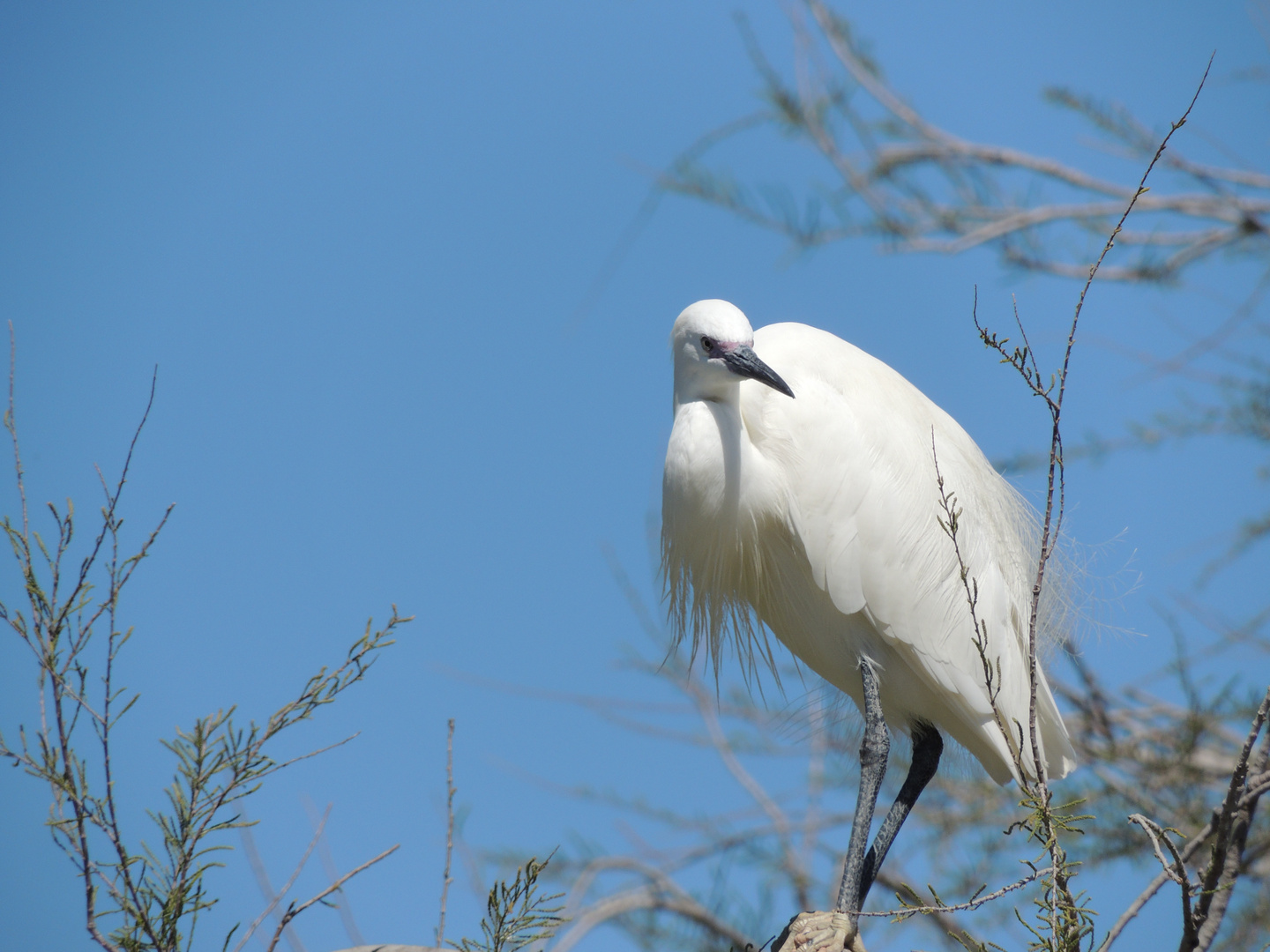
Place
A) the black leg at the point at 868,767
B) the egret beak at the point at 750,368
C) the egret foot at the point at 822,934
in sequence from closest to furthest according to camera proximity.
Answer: the egret foot at the point at 822,934 → the egret beak at the point at 750,368 → the black leg at the point at 868,767

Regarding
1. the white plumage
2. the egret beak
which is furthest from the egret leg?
the egret beak

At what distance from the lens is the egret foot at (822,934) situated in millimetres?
2076

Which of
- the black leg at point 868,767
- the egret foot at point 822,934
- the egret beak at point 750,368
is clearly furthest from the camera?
the black leg at point 868,767

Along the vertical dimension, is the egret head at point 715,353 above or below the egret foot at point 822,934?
above

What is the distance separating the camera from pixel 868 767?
8.07 ft

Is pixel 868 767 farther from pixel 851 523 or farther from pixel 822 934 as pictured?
pixel 851 523

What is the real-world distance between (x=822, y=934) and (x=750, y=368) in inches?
47.9

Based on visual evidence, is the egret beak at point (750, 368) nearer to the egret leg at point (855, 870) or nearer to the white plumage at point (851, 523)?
Result: the white plumage at point (851, 523)

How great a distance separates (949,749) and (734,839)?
4.42 ft

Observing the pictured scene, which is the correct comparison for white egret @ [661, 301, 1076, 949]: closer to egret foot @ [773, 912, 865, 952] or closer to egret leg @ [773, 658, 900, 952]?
egret leg @ [773, 658, 900, 952]

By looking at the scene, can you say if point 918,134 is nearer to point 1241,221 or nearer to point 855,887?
point 1241,221

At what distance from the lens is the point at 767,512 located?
2.46m

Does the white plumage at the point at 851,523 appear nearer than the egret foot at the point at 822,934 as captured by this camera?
No

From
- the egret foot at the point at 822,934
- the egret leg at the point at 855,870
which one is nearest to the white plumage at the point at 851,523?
the egret leg at the point at 855,870
